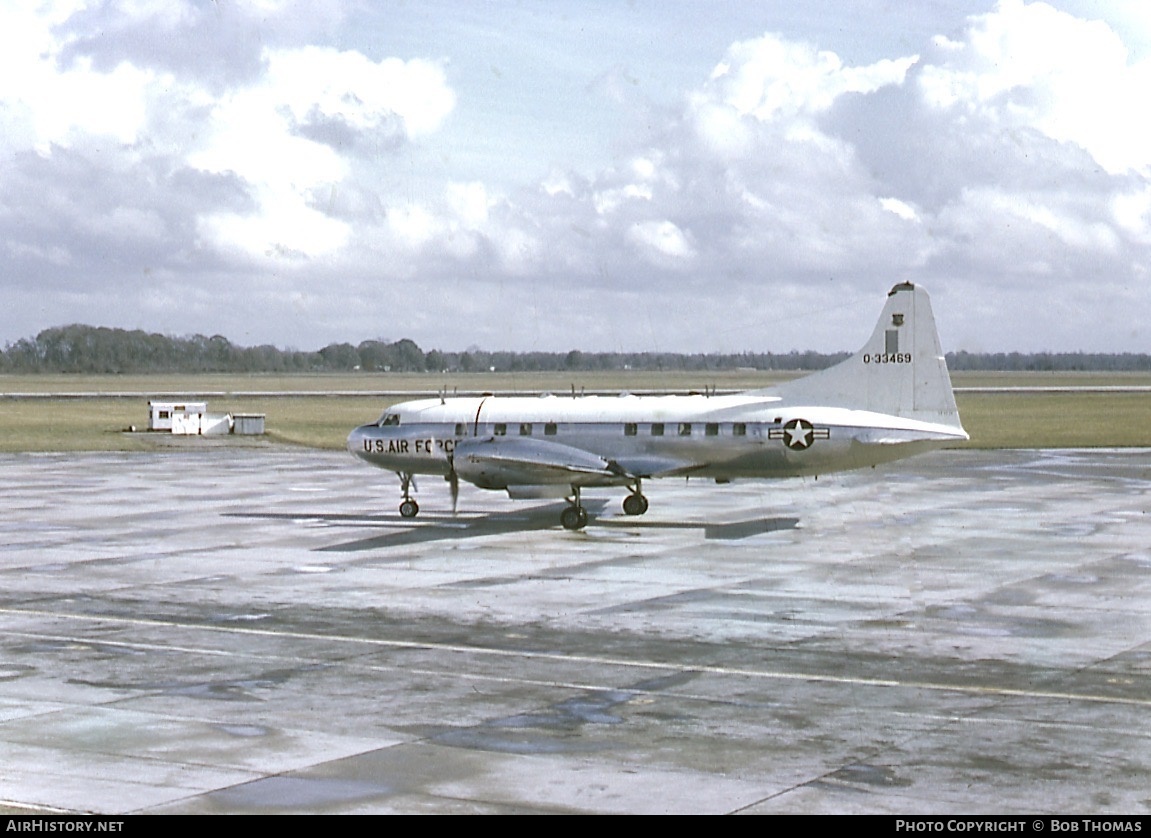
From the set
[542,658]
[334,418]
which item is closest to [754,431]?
[542,658]

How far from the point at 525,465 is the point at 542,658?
16524 millimetres

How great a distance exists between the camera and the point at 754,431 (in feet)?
130

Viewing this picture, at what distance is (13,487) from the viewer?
5494cm

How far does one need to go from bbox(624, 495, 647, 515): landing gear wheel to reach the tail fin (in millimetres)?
5326

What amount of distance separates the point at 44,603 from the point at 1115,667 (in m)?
19.8

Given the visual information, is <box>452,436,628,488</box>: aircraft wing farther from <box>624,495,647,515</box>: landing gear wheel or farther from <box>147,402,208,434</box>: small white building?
<box>147,402,208,434</box>: small white building

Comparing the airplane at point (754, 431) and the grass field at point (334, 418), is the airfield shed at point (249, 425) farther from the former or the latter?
the airplane at point (754, 431)

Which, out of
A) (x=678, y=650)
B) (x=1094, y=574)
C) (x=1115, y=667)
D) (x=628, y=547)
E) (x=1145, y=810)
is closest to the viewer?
(x=1145, y=810)

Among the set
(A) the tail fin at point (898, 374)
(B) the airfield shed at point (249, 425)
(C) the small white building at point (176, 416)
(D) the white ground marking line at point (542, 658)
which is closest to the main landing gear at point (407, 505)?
(A) the tail fin at point (898, 374)

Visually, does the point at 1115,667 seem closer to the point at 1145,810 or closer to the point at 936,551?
the point at 1145,810

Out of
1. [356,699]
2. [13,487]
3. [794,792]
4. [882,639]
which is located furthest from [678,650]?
[13,487]

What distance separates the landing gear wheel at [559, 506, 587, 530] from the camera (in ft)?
130

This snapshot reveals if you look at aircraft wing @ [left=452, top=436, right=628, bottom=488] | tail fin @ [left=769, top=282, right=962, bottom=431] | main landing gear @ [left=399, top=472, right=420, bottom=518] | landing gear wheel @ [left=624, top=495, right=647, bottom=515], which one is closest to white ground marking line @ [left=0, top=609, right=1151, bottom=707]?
aircraft wing @ [left=452, top=436, right=628, bottom=488]

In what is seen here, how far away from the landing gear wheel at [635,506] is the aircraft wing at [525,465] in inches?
84.9
